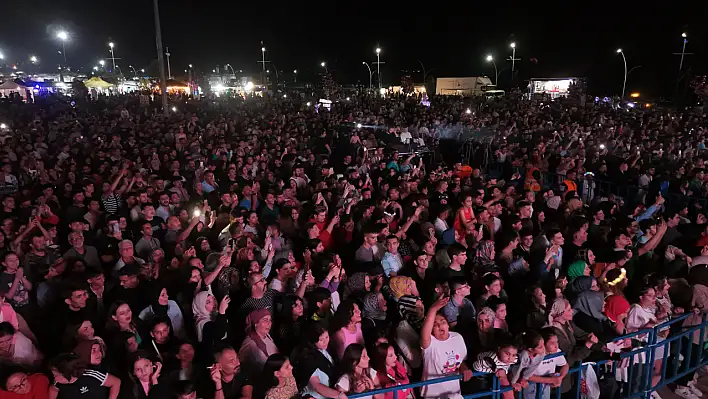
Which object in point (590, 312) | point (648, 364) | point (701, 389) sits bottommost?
point (701, 389)

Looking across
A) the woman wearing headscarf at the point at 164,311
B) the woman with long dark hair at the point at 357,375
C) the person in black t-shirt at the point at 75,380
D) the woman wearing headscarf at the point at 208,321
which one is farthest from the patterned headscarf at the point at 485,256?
the person in black t-shirt at the point at 75,380

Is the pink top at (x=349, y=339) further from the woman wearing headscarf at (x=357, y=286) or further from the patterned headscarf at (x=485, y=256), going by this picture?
the patterned headscarf at (x=485, y=256)

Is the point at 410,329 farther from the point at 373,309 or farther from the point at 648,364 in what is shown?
the point at 648,364

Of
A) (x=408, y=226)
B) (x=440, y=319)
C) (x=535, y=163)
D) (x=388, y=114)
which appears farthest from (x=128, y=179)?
(x=388, y=114)

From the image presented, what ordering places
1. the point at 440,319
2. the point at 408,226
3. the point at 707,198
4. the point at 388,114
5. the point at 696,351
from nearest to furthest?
the point at 440,319 < the point at 696,351 < the point at 408,226 < the point at 707,198 < the point at 388,114

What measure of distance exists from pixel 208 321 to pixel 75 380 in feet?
4.31

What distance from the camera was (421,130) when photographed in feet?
65.4

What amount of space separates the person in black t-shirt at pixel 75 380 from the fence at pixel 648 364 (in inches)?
97.9

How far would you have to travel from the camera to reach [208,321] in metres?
4.79

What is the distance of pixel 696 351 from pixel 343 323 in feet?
13.2

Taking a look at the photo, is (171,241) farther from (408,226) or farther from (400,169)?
(400,169)

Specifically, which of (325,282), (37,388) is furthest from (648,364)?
(37,388)

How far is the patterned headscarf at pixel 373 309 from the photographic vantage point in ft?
16.3

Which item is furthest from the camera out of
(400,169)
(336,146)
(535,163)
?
(336,146)
